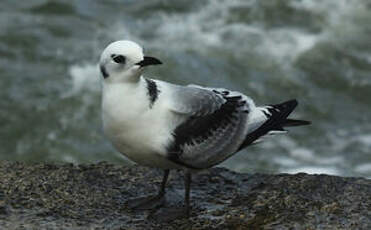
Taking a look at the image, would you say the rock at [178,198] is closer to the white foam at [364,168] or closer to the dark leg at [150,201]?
the dark leg at [150,201]

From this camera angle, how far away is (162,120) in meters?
4.64

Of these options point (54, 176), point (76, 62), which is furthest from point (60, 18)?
point (54, 176)

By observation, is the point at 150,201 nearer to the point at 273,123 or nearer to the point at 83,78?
the point at 273,123

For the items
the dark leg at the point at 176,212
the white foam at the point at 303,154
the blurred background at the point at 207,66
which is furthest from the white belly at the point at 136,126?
the white foam at the point at 303,154

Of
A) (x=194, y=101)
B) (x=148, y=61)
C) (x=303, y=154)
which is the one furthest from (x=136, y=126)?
(x=303, y=154)

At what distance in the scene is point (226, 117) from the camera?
506cm

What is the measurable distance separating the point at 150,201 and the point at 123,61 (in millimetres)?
967

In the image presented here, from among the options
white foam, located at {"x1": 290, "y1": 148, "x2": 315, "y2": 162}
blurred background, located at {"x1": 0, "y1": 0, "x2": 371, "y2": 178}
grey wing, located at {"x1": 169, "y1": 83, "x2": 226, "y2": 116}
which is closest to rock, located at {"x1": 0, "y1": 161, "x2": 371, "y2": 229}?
grey wing, located at {"x1": 169, "y1": 83, "x2": 226, "y2": 116}

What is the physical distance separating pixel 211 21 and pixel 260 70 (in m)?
1.55

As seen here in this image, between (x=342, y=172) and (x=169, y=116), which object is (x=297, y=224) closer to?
(x=169, y=116)

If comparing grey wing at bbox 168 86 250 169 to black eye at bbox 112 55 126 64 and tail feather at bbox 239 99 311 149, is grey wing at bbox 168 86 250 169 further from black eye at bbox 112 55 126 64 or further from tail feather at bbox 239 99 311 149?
black eye at bbox 112 55 126 64

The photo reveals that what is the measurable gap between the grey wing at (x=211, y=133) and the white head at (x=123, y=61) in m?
0.43

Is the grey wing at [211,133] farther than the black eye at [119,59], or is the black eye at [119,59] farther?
the grey wing at [211,133]

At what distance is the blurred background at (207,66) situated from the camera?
383 inches
